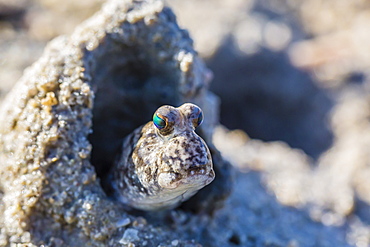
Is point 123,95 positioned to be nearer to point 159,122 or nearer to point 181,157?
point 159,122

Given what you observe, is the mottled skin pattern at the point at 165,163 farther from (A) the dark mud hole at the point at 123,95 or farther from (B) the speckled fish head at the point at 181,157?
(A) the dark mud hole at the point at 123,95

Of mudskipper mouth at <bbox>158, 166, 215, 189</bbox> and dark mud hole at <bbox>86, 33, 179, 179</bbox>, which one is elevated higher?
dark mud hole at <bbox>86, 33, 179, 179</bbox>

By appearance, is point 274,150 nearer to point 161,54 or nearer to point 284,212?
point 284,212

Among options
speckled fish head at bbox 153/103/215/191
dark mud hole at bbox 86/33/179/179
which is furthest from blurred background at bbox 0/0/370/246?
speckled fish head at bbox 153/103/215/191

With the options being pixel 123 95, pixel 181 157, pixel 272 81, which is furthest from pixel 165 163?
pixel 272 81

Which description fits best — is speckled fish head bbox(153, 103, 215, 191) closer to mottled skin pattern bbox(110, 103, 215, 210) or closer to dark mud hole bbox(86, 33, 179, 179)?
mottled skin pattern bbox(110, 103, 215, 210)

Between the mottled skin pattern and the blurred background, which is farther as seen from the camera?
the blurred background
